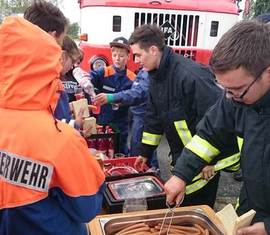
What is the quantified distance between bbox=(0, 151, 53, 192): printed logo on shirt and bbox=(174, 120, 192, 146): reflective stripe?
1561 mm

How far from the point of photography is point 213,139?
206 centimetres

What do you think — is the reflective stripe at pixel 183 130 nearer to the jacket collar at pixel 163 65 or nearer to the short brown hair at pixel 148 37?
the jacket collar at pixel 163 65

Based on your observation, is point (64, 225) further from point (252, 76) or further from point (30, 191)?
point (252, 76)

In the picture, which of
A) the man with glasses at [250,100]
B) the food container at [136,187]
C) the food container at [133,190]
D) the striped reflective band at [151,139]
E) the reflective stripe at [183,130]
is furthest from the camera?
the striped reflective band at [151,139]

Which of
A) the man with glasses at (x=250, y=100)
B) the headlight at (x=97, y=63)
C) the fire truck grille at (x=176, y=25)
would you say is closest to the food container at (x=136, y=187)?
the man with glasses at (x=250, y=100)

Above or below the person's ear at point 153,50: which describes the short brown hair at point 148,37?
above

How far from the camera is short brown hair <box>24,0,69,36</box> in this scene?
254 cm

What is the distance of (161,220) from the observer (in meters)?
2.08

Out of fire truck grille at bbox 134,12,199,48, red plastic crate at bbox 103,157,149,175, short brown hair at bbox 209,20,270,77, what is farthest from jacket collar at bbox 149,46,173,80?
fire truck grille at bbox 134,12,199,48

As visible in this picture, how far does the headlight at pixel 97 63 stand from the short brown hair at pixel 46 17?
130 inches

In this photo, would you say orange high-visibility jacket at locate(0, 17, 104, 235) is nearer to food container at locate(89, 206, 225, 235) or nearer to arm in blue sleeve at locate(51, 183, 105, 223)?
arm in blue sleeve at locate(51, 183, 105, 223)

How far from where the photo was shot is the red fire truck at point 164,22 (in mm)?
6152

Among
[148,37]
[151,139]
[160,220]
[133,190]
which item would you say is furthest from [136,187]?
[148,37]

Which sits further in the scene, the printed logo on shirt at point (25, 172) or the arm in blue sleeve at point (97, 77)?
the arm in blue sleeve at point (97, 77)
